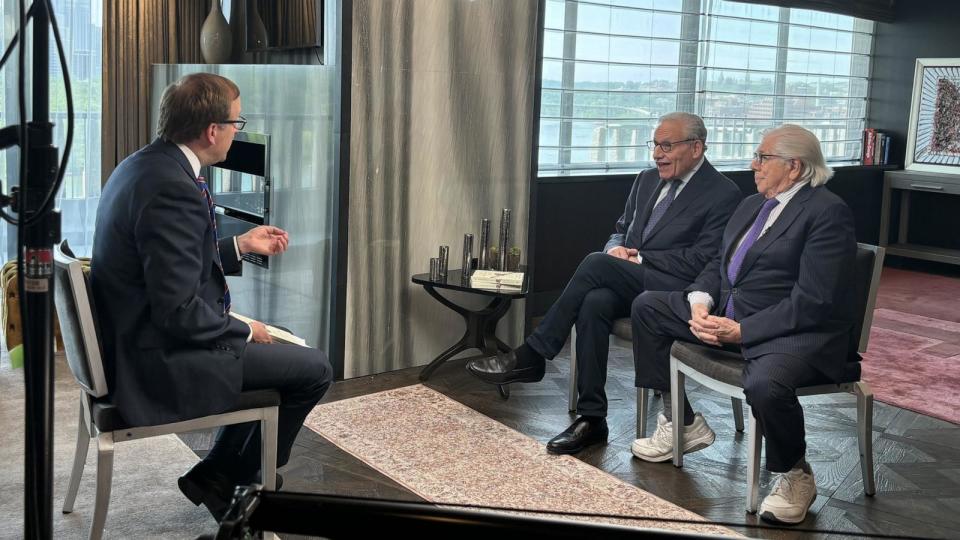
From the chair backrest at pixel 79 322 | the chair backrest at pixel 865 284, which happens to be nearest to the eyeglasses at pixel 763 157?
the chair backrest at pixel 865 284

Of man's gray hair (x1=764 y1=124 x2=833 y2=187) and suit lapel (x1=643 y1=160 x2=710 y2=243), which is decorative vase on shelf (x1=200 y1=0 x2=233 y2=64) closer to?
suit lapel (x1=643 y1=160 x2=710 y2=243)

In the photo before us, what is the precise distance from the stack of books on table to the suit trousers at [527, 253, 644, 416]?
37 centimetres

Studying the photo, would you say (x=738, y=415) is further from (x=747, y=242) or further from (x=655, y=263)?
(x=747, y=242)

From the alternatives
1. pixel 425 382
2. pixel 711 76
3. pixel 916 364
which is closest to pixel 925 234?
pixel 711 76

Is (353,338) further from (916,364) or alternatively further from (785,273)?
(916,364)

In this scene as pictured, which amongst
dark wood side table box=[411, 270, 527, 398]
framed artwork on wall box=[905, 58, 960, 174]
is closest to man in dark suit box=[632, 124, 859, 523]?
dark wood side table box=[411, 270, 527, 398]

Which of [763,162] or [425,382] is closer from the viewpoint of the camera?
[763,162]

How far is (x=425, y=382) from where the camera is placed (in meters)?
4.43

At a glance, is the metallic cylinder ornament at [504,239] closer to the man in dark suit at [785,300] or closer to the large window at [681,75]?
the man in dark suit at [785,300]

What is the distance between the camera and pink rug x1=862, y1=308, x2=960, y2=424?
4.39 m

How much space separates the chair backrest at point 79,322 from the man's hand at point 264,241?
53 cm

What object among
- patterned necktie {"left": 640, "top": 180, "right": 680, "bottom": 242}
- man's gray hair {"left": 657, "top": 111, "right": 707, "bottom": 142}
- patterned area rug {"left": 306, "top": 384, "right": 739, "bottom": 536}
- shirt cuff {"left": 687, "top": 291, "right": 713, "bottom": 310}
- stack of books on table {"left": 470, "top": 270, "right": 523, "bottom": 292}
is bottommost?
patterned area rug {"left": 306, "top": 384, "right": 739, "bottom": 536}

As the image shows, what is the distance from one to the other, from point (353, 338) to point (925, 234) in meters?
5.76

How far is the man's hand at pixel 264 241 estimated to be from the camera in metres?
2.93
